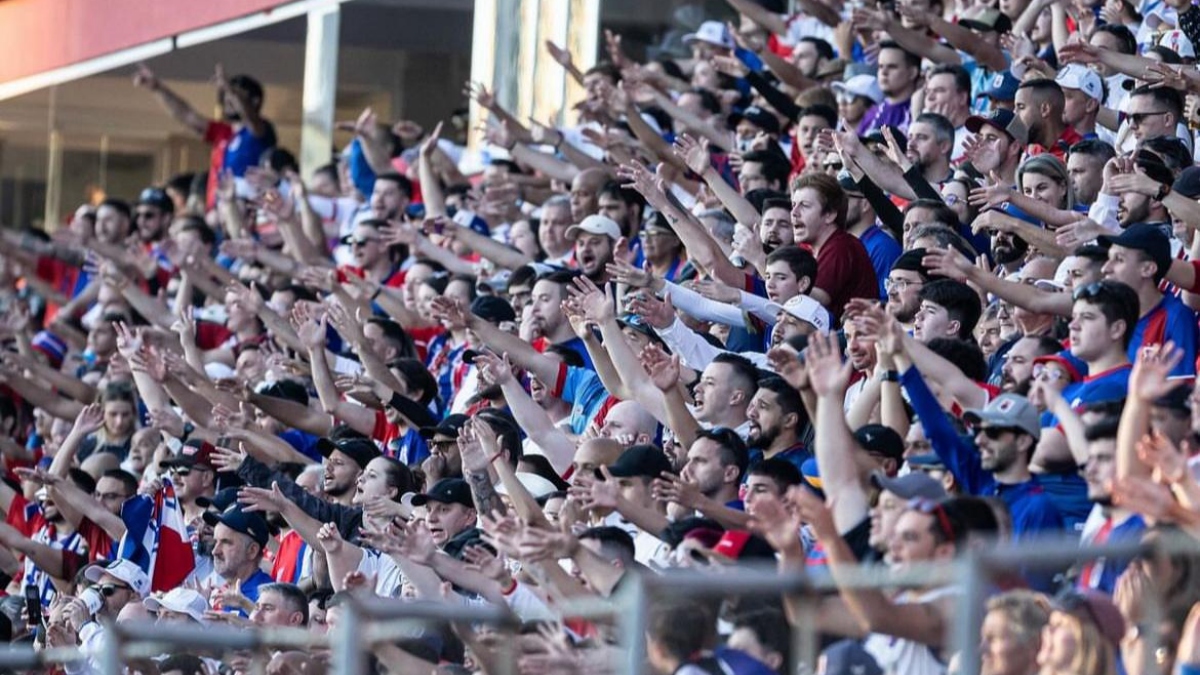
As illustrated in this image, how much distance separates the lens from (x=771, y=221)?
9.57 meters

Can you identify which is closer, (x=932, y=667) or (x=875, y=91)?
(x=932, y=667)

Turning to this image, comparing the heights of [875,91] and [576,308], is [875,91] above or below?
above

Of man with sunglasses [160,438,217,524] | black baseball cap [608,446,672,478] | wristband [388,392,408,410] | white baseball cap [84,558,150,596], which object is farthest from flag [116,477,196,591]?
black baseball cap [608,446,672,478]

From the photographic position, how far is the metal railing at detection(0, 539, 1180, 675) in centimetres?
471

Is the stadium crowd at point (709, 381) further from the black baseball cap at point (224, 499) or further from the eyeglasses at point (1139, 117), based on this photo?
the black baseball cap at point (224, 499)

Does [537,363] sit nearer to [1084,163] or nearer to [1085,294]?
[1084,163]

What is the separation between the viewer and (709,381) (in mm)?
8172

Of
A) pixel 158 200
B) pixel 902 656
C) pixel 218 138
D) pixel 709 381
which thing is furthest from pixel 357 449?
pixel 218 138

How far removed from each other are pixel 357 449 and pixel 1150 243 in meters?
3.58

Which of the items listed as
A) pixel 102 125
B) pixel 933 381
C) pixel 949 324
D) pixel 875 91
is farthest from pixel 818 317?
pixel 102 125

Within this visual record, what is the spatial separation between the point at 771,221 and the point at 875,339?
99.1 inches

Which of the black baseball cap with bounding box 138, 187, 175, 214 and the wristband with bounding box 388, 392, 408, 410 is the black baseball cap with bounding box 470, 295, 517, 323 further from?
the black baseball cap with bounding box 138, 187, 175, 214

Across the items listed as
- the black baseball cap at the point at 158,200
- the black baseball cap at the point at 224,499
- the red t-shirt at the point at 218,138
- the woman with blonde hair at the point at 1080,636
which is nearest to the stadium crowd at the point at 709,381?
the woman with blonde hair at the point at 1080,636

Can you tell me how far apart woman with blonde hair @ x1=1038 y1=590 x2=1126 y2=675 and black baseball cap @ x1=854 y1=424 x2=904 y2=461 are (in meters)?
1.91
